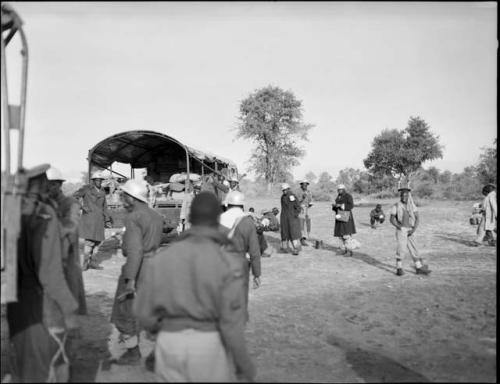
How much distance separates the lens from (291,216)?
38.1 ft

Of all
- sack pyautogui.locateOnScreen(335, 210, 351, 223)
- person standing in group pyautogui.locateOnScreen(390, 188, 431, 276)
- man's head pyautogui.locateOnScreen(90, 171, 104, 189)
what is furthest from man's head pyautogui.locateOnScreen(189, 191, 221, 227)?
sack pyautogui.locateOnScreen(335, 210, 351, 223)

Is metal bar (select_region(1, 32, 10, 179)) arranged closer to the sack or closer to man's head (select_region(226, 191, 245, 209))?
man's head (select_region(226, 191, 245, 209))

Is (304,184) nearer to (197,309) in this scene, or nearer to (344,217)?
(344,217)

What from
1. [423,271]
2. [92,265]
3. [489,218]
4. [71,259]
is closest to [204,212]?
[71,259]

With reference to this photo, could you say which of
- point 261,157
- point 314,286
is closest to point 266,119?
point 261,157

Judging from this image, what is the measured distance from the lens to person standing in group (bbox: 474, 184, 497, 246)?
452 inches

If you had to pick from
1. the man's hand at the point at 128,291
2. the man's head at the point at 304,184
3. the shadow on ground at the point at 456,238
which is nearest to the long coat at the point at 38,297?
the man's hand at the point at 128,291

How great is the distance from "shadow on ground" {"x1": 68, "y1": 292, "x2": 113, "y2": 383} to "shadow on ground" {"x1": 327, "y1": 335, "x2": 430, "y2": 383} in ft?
8.21

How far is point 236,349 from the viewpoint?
245 centimetres

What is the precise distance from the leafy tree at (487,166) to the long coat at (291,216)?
863 inches

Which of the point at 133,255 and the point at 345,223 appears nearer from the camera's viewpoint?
the point at 133,255

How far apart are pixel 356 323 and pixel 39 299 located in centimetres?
408

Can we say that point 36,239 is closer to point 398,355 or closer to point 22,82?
point 22,82

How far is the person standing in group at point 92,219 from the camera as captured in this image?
30.1 feet
